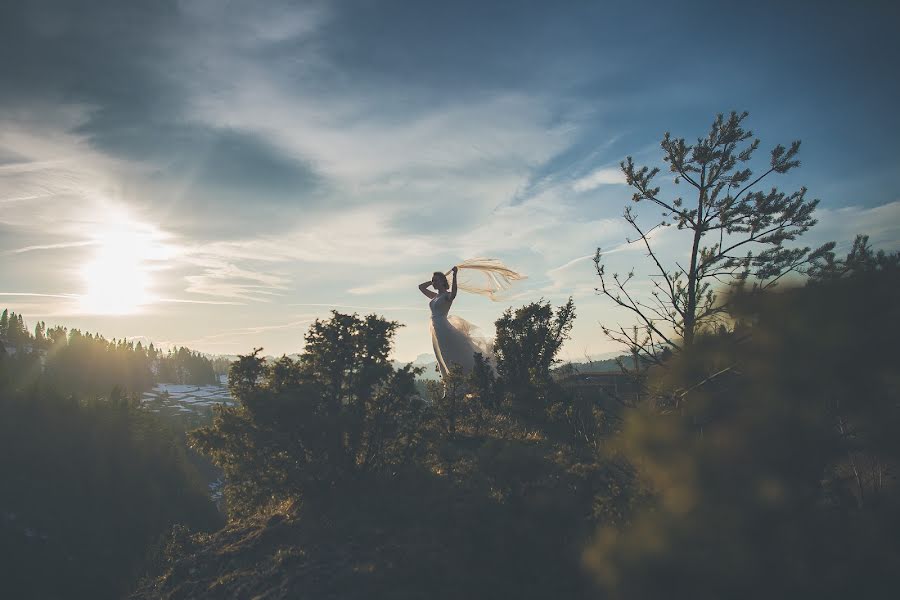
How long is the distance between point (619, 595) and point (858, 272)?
→ 213 cm

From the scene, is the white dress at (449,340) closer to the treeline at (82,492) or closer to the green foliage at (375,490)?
the green foliage at (375,490)

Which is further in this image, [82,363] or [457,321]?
[82,363]

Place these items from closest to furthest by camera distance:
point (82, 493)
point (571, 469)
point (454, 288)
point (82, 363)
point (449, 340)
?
point (571, 469)
point (449, 340)
point (454, 288)
point (82, 493)
point (82, 363)

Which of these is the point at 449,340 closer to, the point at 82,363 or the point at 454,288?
the point at 454,288

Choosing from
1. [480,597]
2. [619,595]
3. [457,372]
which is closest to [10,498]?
[457,372]

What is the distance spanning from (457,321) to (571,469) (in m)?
11.5

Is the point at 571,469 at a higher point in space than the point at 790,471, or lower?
lower

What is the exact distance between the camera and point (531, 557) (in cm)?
742

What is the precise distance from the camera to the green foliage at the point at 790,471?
6.84ft

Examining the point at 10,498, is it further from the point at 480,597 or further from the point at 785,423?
the point at 785,423

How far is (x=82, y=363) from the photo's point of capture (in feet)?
447

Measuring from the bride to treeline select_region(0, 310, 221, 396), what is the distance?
111 m

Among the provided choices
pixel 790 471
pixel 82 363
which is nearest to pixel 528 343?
pixel 790 471

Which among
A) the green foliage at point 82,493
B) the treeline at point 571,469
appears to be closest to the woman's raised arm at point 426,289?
the treeline at point 571,469
